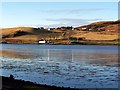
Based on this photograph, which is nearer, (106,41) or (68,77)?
(68,77)

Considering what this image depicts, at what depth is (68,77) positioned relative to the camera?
30.0 metres

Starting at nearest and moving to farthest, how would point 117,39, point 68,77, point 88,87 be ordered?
point 88,87, point 68,77, point 117,39

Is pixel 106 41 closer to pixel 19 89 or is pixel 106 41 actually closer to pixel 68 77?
pixel 68 77

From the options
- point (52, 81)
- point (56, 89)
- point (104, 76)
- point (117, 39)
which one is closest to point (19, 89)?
point (56, 89)

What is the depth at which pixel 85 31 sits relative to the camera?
197125mm

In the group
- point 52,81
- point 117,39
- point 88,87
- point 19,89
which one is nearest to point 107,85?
point 88,87

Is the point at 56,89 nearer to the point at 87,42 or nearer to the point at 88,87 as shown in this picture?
the point at 88,87

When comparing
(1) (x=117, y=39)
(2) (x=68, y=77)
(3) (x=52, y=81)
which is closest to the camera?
(3) (x=52, y=81)

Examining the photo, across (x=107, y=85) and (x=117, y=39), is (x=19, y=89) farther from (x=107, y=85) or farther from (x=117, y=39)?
(x=117, y=39)

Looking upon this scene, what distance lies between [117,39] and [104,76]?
159 meters

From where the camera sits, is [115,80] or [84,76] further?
[84,76]

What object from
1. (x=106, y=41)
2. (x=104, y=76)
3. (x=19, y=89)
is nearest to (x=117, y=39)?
(x=106, y=41)

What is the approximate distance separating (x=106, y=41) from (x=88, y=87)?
174m

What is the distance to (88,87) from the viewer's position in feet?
78.4
